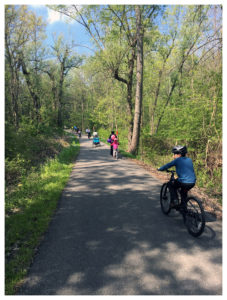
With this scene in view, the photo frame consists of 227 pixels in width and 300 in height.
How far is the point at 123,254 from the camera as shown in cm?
326

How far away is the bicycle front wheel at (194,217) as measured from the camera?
3645 millimetres

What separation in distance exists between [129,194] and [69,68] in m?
30.2

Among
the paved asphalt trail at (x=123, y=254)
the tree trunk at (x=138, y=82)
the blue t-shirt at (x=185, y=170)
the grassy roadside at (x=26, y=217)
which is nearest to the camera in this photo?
the paved asphalt trail at (x=123, y=254)

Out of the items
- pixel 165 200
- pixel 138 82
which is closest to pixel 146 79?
pixel 138 82

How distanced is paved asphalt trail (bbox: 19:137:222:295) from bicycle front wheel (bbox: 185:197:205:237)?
0.55 ft

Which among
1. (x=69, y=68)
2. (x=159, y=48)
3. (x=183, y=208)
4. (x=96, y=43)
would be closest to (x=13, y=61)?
(x=96, y=43)

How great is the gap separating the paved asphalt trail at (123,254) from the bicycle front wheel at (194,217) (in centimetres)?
17

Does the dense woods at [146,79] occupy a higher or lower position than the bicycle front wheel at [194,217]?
higher

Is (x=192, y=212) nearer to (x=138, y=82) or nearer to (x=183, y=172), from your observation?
(x=183, y=172)

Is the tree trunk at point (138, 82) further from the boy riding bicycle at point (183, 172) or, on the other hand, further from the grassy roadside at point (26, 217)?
the boy riding bicycle at point (183, 172)

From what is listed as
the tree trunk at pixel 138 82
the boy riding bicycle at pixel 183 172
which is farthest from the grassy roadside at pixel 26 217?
the tree trunk at pixel 138 82

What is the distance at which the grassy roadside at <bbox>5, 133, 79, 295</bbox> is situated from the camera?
3020 mm

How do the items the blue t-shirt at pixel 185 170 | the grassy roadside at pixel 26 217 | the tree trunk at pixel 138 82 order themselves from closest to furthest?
the grassy roadside at pixel 26 217, the blue t-shirt at pixel 185 170, the tree trunk at pixel 138 82

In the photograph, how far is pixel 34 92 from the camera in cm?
2180
